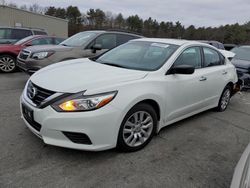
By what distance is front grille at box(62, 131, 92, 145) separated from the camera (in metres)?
2.77

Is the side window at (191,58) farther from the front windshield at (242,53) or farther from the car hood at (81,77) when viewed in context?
the front windshield at (242,53)

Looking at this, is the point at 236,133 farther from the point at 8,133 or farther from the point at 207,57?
the point at 8,133

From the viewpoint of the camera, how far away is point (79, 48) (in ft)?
21.9

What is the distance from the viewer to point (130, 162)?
120 inches

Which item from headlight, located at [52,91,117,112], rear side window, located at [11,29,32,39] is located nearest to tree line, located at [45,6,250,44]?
rear side window, located at [11,29,32,39]

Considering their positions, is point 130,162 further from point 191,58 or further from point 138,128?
point 191,58

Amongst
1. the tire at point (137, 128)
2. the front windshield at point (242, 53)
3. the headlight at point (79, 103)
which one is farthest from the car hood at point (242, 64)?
the headlight at point (79, 103)

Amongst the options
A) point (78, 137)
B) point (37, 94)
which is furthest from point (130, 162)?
point (37, 94)

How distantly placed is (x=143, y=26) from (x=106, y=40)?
51.0 m

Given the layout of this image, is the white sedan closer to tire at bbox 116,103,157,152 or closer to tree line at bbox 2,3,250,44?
tire at bbox 116,103,157,152

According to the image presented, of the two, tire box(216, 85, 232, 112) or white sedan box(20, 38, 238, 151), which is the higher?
white sedan box(20, 38, 238, 151)

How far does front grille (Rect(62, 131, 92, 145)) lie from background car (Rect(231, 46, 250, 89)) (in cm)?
605

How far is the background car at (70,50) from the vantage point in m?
6.32

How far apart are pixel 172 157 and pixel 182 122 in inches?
55.6
